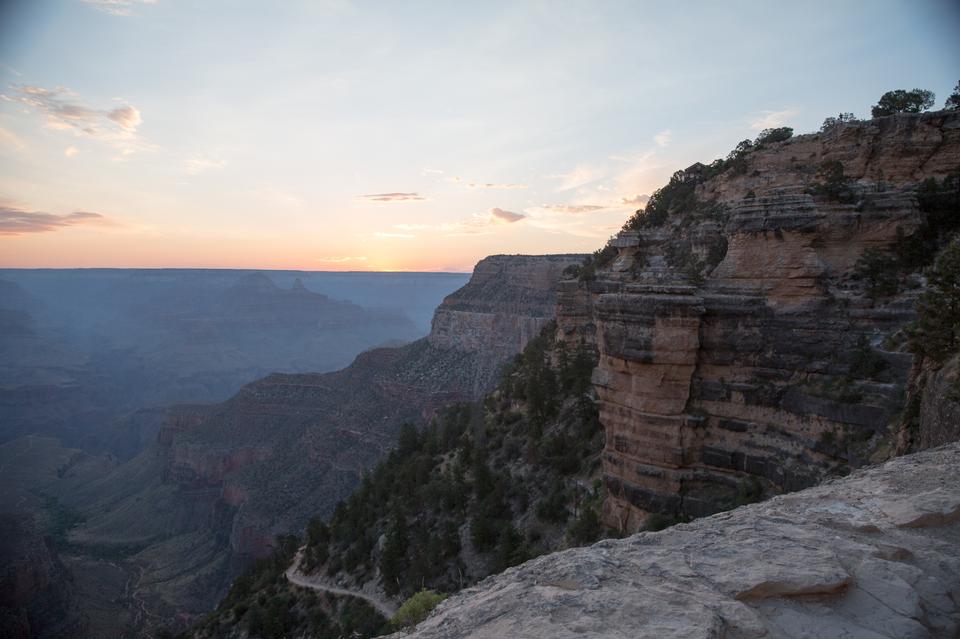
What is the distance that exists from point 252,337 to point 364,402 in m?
132

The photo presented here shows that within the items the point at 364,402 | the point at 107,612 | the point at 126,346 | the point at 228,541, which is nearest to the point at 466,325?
the point at 364,402

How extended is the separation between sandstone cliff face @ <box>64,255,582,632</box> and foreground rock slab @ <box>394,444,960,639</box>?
45802mm

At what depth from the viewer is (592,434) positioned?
21.9 m

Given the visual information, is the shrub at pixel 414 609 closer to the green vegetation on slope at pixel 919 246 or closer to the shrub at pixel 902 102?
the green vegetation on slope at pixel 919 246

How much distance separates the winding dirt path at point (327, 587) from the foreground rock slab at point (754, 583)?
1722 centimetres

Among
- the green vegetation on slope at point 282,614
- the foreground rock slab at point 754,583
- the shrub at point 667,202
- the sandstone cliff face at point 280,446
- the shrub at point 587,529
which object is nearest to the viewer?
the foreground rock slab at point 754,583

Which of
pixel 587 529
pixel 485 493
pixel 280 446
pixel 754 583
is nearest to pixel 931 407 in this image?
pixel 754 583

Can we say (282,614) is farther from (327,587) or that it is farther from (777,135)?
(777,135)

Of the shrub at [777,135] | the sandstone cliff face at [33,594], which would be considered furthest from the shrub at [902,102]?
the sandstone cliff face at [33,594]

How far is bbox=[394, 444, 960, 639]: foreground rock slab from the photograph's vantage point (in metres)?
3.78

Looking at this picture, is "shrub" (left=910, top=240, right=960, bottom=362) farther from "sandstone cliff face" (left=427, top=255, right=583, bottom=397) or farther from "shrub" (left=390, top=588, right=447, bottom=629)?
"sandstone cliff face" (left=427, top=255, right=583, bottom=397)

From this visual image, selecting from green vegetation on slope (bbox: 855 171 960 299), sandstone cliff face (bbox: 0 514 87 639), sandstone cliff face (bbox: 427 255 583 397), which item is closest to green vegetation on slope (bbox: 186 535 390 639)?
sandstone cliff face (bbox: 0 514 87 639)

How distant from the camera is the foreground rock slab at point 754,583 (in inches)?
149

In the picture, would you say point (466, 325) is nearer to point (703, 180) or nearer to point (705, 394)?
point (703, 180)
